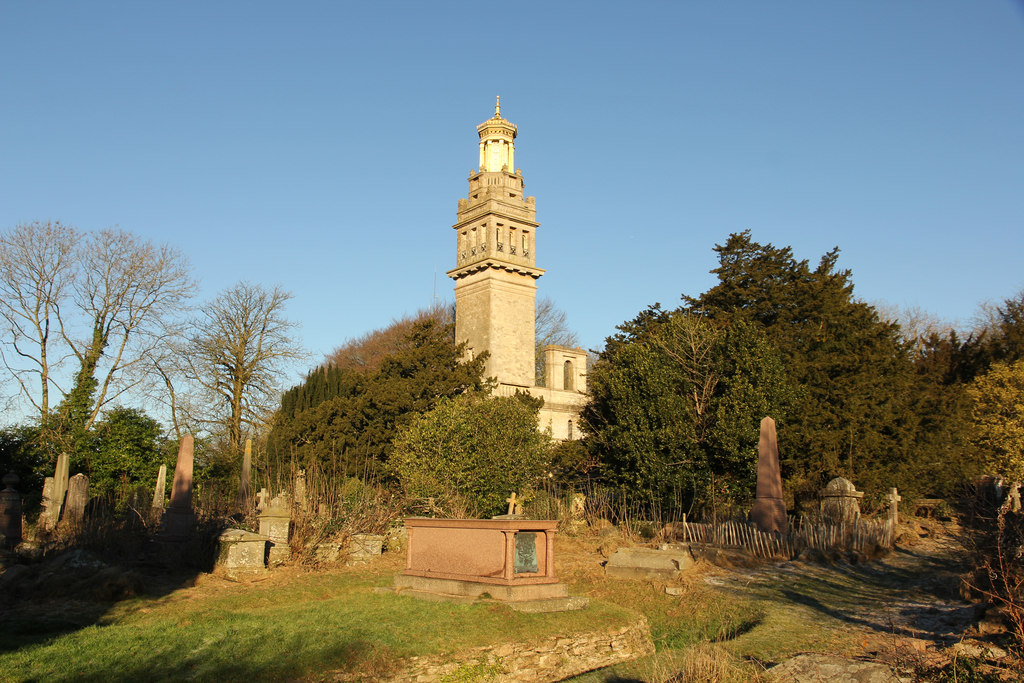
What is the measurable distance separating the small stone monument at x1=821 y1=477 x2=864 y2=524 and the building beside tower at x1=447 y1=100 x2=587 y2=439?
1447cm

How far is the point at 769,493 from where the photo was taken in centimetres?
1731

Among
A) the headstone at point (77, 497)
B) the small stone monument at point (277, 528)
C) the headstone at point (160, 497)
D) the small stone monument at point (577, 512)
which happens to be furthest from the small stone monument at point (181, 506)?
the small stone monument at point (577, 512)

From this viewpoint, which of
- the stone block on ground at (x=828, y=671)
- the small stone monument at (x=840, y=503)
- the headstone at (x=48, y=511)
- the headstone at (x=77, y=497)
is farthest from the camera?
the small stone monument at (x=840, y=503)

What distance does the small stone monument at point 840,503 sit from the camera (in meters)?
17.5

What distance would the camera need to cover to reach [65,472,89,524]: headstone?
16469 millimetres

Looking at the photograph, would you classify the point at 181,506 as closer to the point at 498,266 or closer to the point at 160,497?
the point at 160,497

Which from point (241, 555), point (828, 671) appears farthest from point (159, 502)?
point (828, 671)

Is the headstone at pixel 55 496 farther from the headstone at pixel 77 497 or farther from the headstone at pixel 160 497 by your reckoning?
the headstone at pixel 160 497

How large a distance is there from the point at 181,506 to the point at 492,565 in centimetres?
706

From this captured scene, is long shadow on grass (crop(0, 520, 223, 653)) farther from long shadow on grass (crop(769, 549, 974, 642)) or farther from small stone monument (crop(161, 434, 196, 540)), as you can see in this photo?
long shadow on grass (crop(769, 549, 974, 642))

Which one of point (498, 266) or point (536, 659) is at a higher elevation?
point (498, 266)

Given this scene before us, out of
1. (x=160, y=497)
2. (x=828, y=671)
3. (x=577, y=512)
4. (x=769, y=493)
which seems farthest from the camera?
(x=577, y=512)

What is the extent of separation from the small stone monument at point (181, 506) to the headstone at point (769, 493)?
11738 millimetres

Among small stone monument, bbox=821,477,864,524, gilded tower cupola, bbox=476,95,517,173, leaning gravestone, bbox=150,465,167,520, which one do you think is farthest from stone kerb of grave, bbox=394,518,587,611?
gilded tower cupola, bbox=476,95,517,173
